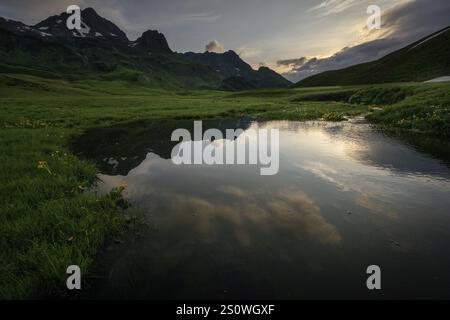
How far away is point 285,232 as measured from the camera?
6.41m

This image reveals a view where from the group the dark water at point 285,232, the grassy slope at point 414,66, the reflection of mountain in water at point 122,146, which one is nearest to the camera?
the dark water at point 285,232

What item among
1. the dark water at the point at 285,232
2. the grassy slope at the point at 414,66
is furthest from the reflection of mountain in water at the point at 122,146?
the grassy slope at the point at 414,66

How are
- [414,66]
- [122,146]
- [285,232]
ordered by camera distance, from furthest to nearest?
[414,66] < [122,146] < [285,232]

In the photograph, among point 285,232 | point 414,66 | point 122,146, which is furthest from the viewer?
point 414,66

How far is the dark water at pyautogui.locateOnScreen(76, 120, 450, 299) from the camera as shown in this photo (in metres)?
4.70

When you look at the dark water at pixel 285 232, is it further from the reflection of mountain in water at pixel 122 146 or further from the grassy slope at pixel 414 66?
the grassy slope at pixel 414 66

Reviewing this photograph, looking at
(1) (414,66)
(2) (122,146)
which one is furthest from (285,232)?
(1) (414,66)

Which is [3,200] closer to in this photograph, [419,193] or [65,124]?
[419,193]

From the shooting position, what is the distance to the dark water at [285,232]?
470 cm

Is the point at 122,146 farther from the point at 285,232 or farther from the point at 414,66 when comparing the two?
the point at 414,66

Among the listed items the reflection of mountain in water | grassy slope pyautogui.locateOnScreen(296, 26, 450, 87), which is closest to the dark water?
the reflection of mountain in water

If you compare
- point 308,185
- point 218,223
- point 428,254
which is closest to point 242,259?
point 218,223

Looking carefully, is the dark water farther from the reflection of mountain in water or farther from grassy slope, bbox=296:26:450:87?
grassy slope, bbox=296:26:450:87
